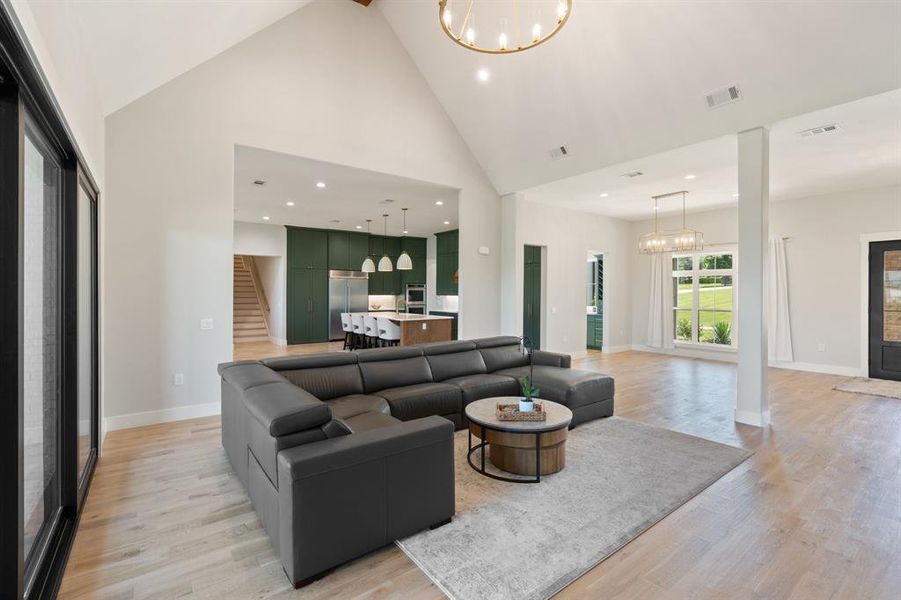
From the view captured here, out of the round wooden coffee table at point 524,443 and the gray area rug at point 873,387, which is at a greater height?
the round wooden coffee table at point 524,443

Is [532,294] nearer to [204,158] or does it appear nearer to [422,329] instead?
[422,329]

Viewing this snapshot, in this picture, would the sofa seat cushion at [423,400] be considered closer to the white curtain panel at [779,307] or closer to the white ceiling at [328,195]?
the white ceiling at [328,195]

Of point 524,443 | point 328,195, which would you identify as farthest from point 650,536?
point 328,195

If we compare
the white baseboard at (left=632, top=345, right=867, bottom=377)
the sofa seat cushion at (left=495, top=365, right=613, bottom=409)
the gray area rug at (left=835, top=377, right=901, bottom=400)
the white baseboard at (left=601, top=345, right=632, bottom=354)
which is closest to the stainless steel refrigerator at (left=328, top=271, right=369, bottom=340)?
the white baseboard at (left=601, top=345, right=632, bottom=354)

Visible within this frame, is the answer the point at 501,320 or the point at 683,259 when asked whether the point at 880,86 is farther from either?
the point at 683,259

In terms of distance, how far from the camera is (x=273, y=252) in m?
10.3

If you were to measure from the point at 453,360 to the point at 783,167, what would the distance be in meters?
5.17

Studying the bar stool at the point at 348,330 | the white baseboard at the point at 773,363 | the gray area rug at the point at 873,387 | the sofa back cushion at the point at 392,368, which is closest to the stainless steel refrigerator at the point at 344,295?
the bar stool at the point at 348,330

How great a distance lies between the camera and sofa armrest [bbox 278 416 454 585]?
1903 mm

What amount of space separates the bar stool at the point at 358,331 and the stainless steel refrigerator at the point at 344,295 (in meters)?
1.26

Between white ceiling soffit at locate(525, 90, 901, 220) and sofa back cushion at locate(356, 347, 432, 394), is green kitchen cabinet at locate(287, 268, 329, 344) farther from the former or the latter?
sofa back cushion at locate(356, 347, 432, 394)

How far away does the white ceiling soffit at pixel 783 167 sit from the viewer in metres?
4.18

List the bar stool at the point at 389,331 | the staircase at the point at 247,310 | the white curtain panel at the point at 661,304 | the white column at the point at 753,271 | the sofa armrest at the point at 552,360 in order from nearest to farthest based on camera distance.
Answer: the white column at the point at 753,271
the sofa armrest at the point at 552,360
the bar stool at the point at 389,331
the white curtain panel at the point at 661,304
the staircase at the point at 247,310

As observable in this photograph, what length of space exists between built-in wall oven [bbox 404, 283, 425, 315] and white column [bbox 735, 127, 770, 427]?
875cm
